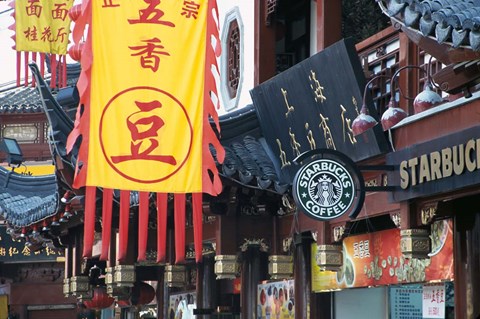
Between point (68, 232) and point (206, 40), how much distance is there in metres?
11.4

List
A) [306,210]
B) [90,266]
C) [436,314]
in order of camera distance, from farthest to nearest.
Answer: [90,266] → [436,314] → [306,210]

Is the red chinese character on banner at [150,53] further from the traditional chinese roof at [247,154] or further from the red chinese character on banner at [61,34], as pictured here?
the red chinese character on banner at [61,34]

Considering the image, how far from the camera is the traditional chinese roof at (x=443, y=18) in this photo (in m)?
10.8

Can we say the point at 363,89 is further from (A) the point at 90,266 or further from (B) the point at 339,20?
(A) the point at 90,266

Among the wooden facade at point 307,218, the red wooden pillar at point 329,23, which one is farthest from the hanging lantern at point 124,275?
the red wooden pillar at point 329,23

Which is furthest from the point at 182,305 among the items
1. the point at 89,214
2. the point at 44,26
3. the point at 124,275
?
the point at 89,214

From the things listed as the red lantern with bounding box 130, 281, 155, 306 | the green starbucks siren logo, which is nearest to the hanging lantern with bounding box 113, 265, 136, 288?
the red lantern with bounding box 130, 281, 155, 306

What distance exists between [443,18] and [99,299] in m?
18.5

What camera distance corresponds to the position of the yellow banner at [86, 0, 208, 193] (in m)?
16.5

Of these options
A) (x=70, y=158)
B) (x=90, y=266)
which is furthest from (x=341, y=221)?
(x=90, y=266)

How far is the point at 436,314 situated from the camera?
15406 millimetres

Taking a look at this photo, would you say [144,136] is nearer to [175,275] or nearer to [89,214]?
[89,214]

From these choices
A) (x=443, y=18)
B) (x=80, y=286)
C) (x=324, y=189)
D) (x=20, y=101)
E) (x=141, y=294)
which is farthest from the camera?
(x=20, y=101)

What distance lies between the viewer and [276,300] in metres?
20.2
